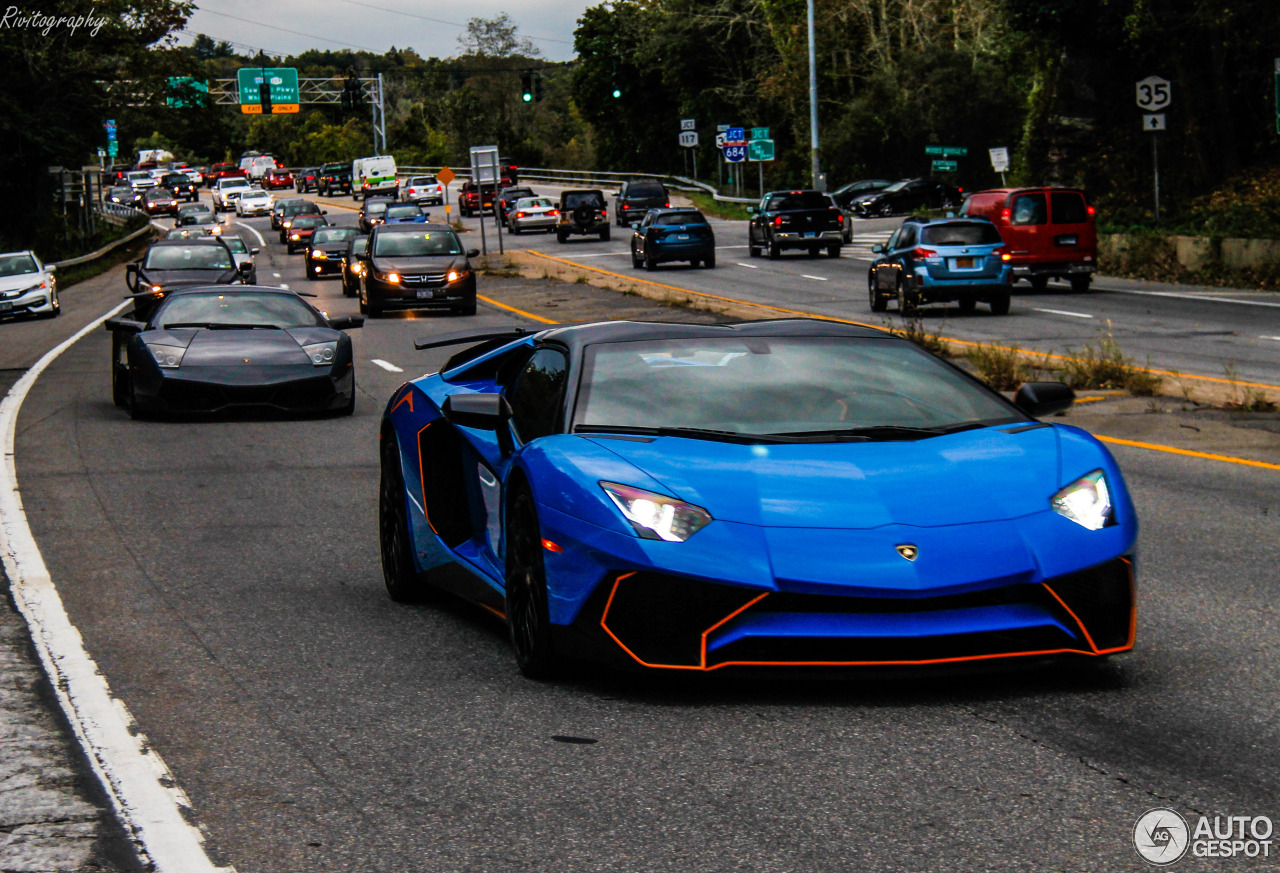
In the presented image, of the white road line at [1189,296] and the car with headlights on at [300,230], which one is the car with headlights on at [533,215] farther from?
the white road line at [1189,296]

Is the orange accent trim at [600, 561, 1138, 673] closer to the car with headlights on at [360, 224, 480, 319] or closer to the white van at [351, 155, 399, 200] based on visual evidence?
the car with headlights on at [360, 224, 480, 319]

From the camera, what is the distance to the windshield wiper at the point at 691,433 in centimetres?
602

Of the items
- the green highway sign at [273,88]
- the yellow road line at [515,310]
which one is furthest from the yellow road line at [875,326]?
the green highway sign at [273,88]

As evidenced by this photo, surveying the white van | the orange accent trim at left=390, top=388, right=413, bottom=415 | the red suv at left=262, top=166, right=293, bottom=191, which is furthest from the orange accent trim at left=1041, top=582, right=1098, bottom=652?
the red suv at left=262, top=166, right=293, bottom=191

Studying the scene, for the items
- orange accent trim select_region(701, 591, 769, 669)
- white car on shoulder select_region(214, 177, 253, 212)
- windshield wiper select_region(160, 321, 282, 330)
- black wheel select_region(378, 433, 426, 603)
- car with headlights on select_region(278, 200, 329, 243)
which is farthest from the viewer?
white car on shoulder select_region(214, 177, 253, 212)

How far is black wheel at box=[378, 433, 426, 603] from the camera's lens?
304 inches

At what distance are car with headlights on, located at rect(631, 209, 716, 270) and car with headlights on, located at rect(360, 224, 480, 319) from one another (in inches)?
480

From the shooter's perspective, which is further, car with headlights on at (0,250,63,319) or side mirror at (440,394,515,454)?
car with headlights on at (0,250,63,319)

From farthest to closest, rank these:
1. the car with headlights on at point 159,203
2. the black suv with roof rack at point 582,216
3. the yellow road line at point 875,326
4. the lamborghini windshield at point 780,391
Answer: the car with headlights on at point 159,203
the black suv with roof rack at point 582,216
the yellow road line at point 875,326
the lamborghini windshield at point 780,391

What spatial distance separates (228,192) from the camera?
103312mm

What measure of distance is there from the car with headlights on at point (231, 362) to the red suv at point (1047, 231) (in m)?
19.8

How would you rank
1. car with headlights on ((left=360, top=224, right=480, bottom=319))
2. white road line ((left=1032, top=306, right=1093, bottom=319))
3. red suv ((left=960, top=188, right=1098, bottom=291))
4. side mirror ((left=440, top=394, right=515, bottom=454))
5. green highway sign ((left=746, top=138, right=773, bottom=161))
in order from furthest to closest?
green highway sign ((left=746, top=138, right=773, bottom=161)) < red suv ((left=960, top=188, right=1098, bottom=291)) < car with headlights on ((left=360, top=224, right=480, bottom=319)) < white road line ((left=1032, top=306, right=1093, bottom=319)) < side mirror ((left=440, top=394, right=515, bottom=454))

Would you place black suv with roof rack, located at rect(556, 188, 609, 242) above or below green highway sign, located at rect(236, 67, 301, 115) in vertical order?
below

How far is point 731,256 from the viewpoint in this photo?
50.2 metres
